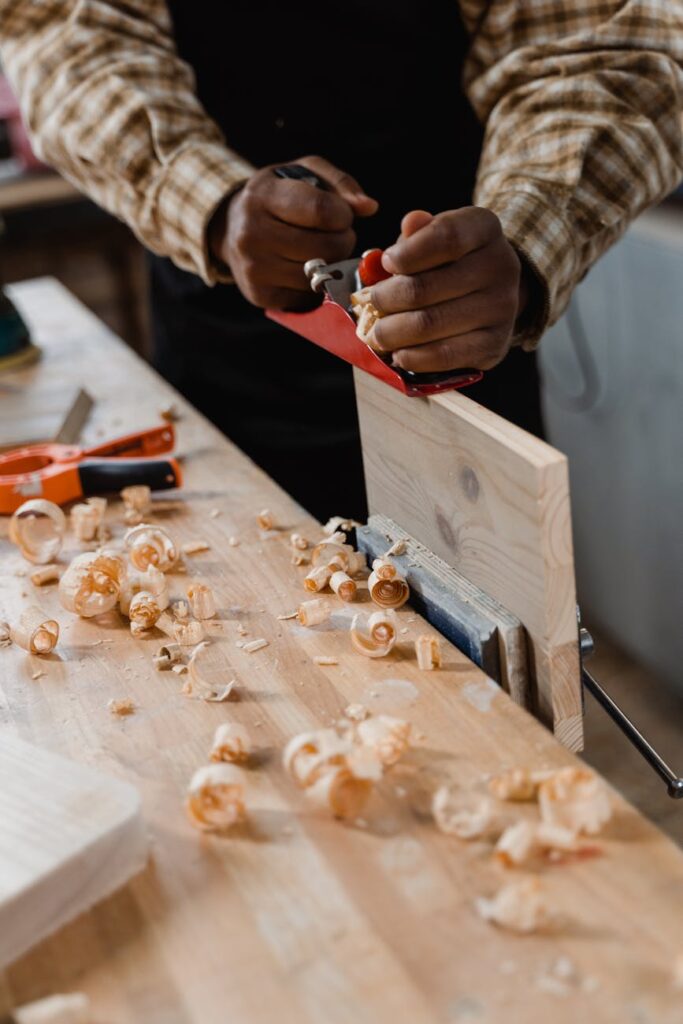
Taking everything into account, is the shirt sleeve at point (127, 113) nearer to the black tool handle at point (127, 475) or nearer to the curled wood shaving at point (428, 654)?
the black tool handle at point (127, 475)

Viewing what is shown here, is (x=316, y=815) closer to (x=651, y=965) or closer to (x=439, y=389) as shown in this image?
(x=651, y=965)

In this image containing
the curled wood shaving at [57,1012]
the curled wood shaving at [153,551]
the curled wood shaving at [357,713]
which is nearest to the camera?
the curled wood shaving at [57,1012]

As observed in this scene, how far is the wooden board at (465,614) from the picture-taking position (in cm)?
81

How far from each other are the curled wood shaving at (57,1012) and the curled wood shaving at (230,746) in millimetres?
199

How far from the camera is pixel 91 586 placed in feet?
3.12

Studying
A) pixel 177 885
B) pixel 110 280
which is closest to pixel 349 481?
pixel 177 885

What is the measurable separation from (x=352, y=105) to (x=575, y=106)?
0.32 m

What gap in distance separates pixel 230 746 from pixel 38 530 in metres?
0.42

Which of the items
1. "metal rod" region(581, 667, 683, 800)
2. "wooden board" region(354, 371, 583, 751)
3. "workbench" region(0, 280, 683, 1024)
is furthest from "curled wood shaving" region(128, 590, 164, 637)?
"metal rod" region(581, 667, 683, 800)

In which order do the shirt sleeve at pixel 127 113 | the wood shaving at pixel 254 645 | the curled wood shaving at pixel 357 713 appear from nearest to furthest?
1. the curled wood shaving at pixel 357 713
2. the wood shaving at pixel 254 645
3. the shirt sleeve at pixel 127 113

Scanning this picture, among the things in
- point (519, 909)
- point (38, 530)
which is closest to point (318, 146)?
point (38, 530)

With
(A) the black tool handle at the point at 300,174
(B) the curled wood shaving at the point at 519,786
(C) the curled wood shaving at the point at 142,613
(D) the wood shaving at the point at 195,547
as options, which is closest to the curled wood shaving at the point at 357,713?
(B) the curled wood shaving at the point at 519,786

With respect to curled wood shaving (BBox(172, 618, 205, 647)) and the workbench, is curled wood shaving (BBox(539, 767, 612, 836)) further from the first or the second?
curled wood shaving (BBox(172, 618, 205, 647))

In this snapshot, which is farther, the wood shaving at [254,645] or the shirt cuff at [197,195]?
the shirt cuff at [197,195]
